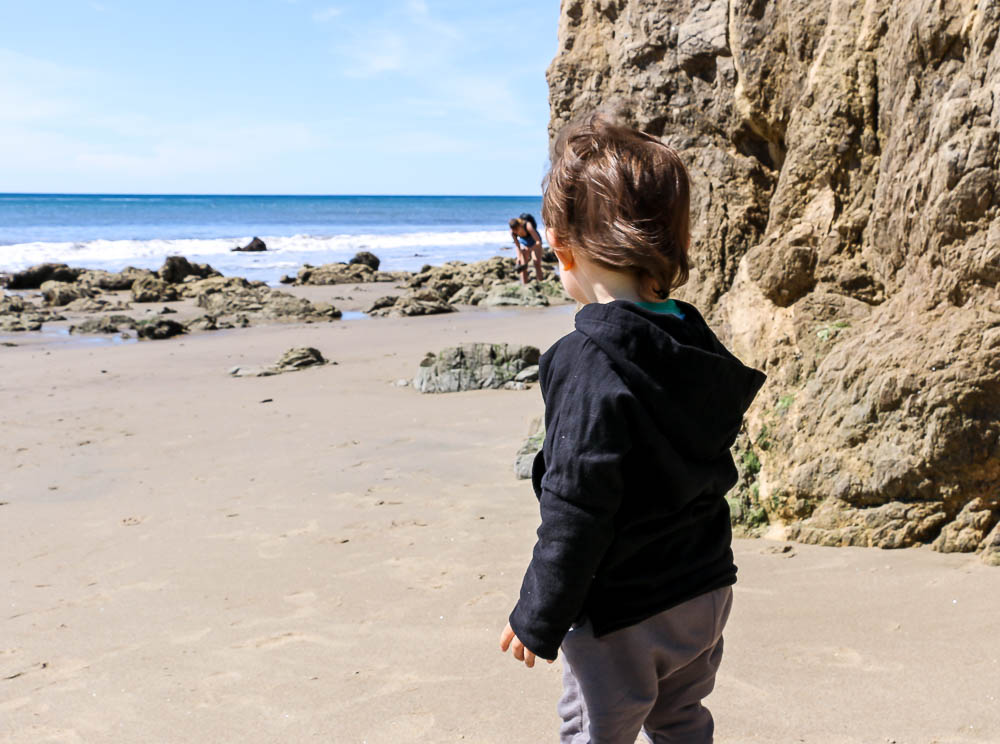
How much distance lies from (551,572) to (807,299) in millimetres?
2969

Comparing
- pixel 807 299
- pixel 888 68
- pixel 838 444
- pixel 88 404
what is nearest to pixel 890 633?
pixel 838 444

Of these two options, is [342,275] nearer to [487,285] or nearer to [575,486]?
[487,285]

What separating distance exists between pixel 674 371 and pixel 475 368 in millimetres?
6525

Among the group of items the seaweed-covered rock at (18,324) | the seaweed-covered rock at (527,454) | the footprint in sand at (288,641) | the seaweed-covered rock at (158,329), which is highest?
the seaweed-covered rock at (527,454)

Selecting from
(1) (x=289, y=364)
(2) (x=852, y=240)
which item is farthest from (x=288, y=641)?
(1) (x=289, y=364)

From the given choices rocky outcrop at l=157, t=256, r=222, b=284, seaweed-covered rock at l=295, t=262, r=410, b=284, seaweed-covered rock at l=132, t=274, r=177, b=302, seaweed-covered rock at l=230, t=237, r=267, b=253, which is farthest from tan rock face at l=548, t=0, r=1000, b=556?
seaweed-covered rock at l=230, t=237, r=267, b=253

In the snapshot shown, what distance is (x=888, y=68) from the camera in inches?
156

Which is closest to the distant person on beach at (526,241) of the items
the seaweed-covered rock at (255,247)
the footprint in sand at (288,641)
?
the footprint in sand at (288,641)

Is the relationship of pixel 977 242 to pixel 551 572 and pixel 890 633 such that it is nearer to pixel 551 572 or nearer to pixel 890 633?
pixel 890 633

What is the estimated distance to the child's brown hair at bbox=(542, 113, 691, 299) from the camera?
1.79 metres

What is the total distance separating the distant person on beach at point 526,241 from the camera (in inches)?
706

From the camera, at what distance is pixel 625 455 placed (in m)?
1.71

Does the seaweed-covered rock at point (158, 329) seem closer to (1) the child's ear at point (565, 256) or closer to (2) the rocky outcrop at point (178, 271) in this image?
(2) the rocky outcrop at point (178, 271)

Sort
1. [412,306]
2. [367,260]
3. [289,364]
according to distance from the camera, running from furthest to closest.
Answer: [367,260], [412,306], [289,364]
